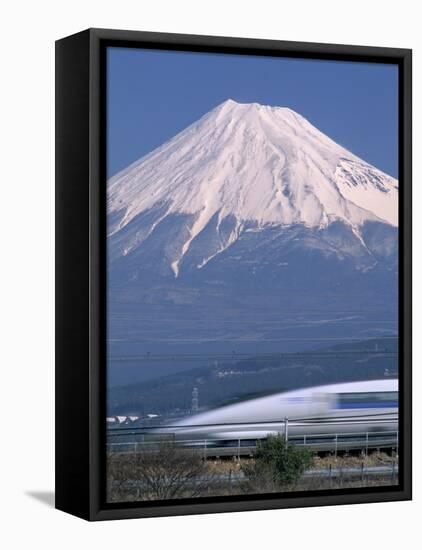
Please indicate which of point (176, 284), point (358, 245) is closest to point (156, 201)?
point (176, 284)

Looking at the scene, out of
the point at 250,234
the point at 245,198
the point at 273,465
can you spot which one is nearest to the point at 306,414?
the point at 273,465

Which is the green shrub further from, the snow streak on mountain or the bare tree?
the snow streak on mountain

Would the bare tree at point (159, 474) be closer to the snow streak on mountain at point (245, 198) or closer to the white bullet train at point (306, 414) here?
the white bullet train at point (306, 414)

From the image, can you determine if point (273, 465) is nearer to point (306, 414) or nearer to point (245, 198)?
point (306, 414)

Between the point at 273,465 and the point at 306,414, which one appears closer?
the point at 273,465

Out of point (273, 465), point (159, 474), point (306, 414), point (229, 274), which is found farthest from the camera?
point (306, 414)

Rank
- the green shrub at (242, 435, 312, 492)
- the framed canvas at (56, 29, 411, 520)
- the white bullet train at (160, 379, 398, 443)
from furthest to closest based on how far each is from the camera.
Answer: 1. the green shrub at (242, 435, 312, 492)
2. the white bullet train at (160, 379, 398, 443)
3. the framed canvas at (56, 29, 411, 520)

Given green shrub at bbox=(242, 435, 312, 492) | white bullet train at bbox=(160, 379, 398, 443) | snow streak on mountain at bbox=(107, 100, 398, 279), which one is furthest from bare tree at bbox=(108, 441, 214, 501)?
snow streak on mountain at bbox=(107, 100, 398, 279)
